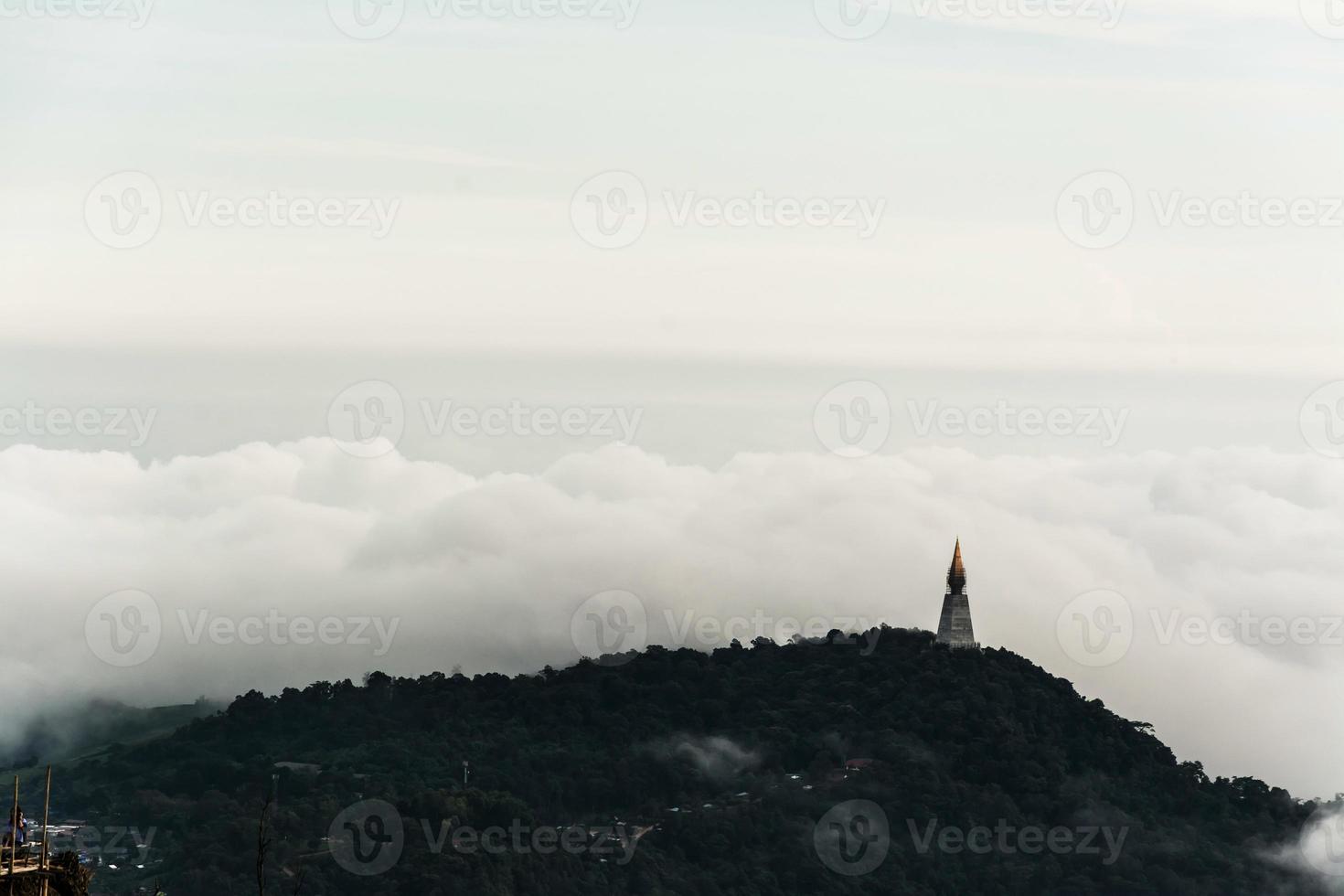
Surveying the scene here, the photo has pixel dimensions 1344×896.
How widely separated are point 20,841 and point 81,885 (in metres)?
15.2

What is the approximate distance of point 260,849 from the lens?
2913 inches

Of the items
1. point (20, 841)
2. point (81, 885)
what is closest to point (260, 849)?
point (20, 841)

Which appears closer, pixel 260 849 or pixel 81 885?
pixel 260 849

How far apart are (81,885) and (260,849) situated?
2037 cm

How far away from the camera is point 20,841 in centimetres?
7712

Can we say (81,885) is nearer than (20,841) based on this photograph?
No

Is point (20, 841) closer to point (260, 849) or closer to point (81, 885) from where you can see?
point (260, 849)

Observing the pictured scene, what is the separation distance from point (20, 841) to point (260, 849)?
8.26m

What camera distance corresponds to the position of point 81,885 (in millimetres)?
Result: 91750
